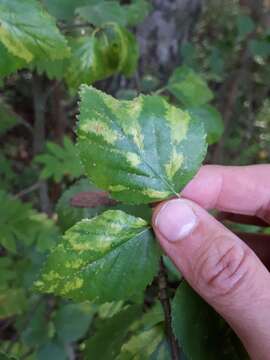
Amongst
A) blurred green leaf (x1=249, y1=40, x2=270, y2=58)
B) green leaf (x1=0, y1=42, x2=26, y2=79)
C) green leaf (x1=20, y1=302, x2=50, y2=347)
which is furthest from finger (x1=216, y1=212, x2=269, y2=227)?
blurred green leaf (x1=249, y1=40, x2=270, y2=58)

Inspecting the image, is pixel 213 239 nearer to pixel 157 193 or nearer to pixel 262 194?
pixel 157 193

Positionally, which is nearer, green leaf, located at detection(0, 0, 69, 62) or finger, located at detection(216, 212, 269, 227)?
green leaf, located at detection(0, 0, 69, 62)

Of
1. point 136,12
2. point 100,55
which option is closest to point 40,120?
point 136,12

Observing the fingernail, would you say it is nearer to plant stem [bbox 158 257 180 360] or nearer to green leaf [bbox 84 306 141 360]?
plant stem [bbox 158 257 180 360]

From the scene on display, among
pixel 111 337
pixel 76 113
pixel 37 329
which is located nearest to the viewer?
pixel 111 337

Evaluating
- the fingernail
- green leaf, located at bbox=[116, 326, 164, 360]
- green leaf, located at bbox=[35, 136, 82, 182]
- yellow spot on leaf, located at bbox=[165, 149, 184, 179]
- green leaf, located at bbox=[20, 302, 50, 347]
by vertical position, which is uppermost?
yellow spot on leaf, located at bbox=[165, 149, 184, 179]

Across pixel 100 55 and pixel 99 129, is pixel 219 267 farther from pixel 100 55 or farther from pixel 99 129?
pixel 100 55

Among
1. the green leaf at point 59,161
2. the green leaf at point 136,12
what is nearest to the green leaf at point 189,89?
the green leaf at point 136,12
